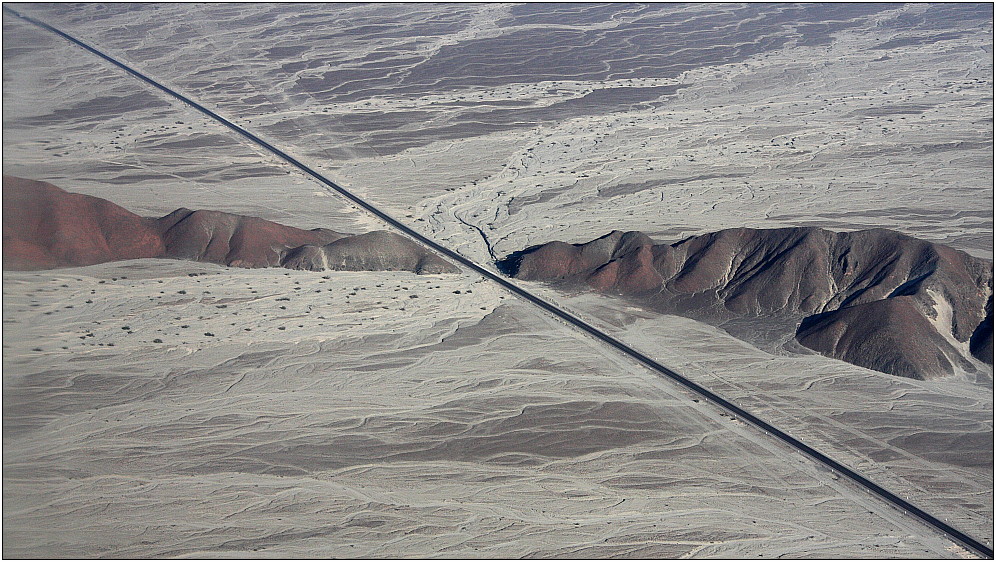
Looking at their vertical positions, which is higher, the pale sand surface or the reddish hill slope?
the reddish hill slope

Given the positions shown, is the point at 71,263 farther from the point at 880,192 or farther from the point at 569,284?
the point at 880,192

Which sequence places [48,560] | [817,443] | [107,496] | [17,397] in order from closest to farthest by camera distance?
[48,560] → [107,496] → [817,443] → [17,397]

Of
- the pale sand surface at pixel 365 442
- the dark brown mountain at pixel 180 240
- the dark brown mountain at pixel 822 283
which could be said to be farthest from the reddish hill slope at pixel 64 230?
the dark brown mountain at pixel 822 283

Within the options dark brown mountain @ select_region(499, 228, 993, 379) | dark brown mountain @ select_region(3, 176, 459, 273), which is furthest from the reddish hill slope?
dark brown mountain @ select_region(499, 228, 993, 379)

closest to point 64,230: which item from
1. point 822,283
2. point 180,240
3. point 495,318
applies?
point 180,240

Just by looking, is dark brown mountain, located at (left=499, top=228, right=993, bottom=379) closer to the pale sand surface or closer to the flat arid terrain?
the flat arid terrain

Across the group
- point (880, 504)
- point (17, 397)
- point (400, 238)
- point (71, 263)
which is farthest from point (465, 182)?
point (880, 504)

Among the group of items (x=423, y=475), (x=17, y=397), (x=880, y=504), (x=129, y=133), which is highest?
(x=129, y=133)
